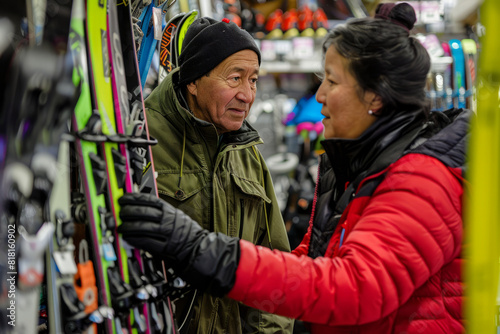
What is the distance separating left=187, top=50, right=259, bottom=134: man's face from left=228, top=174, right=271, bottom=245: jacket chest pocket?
0.21m

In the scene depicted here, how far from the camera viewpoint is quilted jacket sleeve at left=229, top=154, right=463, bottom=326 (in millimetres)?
1171

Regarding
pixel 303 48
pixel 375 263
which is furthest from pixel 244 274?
pixel 303 48

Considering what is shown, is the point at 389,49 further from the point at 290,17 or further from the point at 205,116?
the point at 290,17

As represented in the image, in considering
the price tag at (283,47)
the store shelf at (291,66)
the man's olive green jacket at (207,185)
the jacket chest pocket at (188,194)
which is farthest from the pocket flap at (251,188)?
the price tag at (283,47)

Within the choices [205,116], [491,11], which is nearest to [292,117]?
[205,116]

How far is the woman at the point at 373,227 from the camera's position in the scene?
1.18m

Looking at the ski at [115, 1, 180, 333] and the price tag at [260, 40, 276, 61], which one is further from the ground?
the price tag at [260, 40, 276, 61]

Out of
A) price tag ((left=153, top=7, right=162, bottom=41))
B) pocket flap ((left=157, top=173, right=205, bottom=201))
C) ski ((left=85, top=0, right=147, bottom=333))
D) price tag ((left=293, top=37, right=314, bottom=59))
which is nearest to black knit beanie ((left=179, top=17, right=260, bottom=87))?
price tag ((left=153, top=7, right=162, bottom=41))

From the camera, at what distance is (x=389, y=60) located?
1.35 m

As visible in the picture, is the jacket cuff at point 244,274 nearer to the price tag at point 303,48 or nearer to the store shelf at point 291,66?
the store shelf at point 291,66

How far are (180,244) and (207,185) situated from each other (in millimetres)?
653

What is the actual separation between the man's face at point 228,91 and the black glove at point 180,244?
0.75 meters

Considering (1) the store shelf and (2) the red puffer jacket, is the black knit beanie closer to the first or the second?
(2) the red puffer jacket

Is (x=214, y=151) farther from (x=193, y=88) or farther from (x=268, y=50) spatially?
(x=268, y=50)
